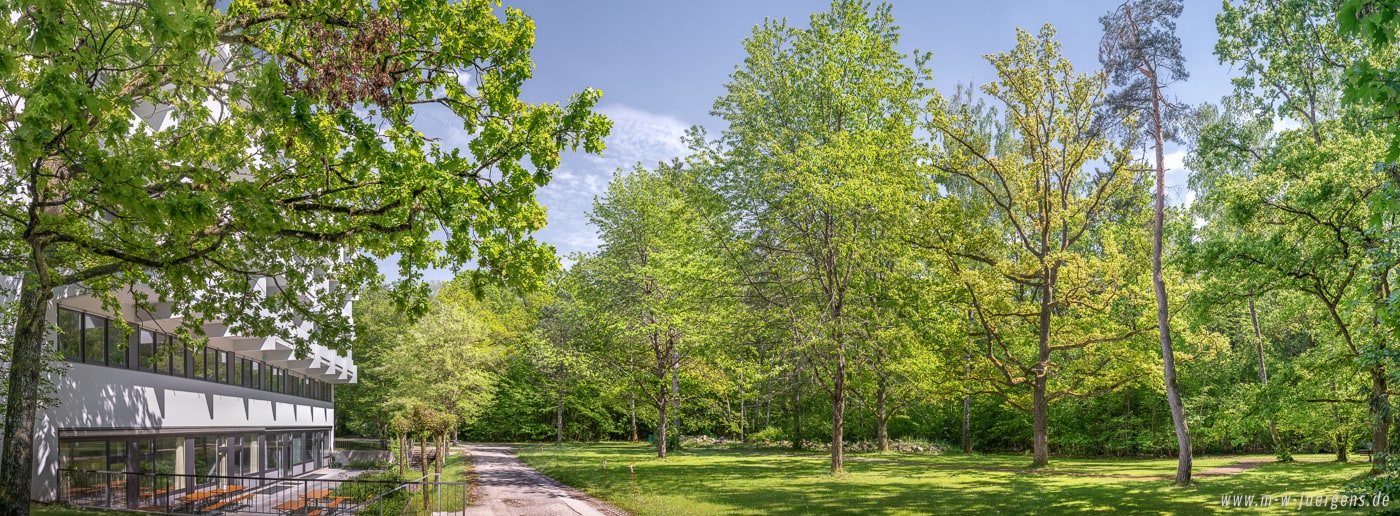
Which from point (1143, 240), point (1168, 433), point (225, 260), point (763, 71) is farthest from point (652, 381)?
point (225, 260)

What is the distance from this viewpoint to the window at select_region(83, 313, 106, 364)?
758 inches

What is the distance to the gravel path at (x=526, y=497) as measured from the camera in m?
19.4

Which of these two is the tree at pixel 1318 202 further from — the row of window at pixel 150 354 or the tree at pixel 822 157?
the row of window at pixel 150 354

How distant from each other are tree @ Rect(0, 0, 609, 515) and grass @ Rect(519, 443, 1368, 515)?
977 cm

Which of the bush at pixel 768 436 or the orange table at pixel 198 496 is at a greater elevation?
the orange table at pixel 198 496

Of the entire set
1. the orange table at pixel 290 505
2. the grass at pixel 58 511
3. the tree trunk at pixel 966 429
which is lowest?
the tree trunk at pixel 966 429

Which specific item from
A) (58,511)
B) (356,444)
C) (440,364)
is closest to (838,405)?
(58,511)

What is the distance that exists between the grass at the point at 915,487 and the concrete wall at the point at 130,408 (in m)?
11.5

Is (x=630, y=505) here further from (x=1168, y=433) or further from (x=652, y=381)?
(x=1168, y=433)

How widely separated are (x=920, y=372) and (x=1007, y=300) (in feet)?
15.8

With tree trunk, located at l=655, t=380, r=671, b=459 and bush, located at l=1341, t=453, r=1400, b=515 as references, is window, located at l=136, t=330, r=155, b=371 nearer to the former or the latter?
tree trunk, located at l=655, t=380, r=671, b=459

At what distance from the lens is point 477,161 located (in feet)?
33.2

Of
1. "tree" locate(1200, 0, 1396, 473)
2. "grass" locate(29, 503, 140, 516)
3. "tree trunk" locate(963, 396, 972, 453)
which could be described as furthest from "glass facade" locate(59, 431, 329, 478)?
"tree trunk" locate(963, 396, 972, 453)

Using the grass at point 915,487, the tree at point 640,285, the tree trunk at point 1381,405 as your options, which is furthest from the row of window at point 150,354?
the tree trunk at point 1381,405
